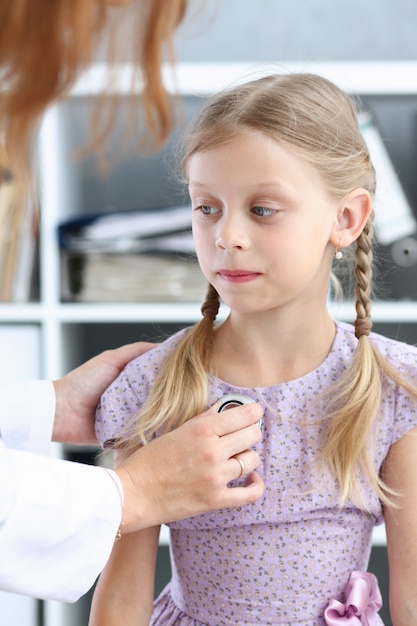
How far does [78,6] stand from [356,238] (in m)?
0.57

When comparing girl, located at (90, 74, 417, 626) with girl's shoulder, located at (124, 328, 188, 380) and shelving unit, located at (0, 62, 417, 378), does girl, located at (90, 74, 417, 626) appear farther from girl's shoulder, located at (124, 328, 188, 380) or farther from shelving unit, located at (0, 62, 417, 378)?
shelving unit, located at (0, 62, 417, 378)

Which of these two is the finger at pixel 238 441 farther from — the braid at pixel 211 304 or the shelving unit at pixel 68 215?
the shelving unit at pixel 68 215

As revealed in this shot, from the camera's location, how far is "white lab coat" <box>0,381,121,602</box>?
0.91m

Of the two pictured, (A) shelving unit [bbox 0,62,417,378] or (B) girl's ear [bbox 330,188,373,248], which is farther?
(A) shelving unit [bbox 0,62,417,378]

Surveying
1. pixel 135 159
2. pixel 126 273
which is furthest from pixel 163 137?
pixel 135 159

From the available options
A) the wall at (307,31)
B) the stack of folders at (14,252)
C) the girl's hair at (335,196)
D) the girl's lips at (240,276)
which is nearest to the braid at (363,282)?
the girl's hair at (335,196)

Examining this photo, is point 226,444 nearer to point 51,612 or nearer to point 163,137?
point 163,137

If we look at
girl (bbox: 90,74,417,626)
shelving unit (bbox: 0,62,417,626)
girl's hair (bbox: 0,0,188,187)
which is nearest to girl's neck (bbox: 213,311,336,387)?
girl (bbox: 90,74,417,626)

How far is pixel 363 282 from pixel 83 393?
439mm

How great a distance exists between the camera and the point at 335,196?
1.12 m

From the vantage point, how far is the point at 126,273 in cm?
Result: 206

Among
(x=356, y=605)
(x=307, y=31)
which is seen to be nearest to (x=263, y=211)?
(x=356, y=605)

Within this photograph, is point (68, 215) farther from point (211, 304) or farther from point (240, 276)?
point (240, 276)

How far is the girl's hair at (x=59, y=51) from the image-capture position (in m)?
0.71
